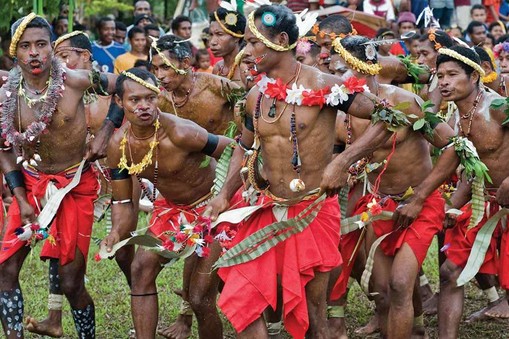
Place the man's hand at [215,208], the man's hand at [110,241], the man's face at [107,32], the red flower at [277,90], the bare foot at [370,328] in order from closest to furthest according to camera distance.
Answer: the red flower at [277,90], the man's hand at [215,208], the man's hand at [110,241], the bare foot at [370,328], the man's face at [107,32]

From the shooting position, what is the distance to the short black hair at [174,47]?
8.05 metres

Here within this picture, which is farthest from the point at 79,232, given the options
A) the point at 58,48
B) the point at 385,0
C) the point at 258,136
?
the point at 385,0

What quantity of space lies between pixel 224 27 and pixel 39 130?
268 cm

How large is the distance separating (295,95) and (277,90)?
11cm

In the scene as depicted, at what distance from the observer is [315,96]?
5977 mm

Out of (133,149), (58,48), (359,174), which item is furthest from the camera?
(58,48)

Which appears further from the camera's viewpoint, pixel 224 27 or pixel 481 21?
pixel 481 21

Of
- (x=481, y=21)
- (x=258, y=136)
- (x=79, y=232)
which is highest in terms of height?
(x=258, y=136)

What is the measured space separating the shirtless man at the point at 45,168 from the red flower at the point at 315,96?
1840mm

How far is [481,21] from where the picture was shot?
14641mm

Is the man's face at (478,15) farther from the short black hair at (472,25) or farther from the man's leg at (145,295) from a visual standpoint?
the man's leg at (145,295)

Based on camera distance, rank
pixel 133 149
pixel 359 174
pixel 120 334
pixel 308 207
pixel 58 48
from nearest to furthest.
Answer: pixel 308 207
pixel 133 149
pixel 359 174
pixel 120 334
pixel 58 48

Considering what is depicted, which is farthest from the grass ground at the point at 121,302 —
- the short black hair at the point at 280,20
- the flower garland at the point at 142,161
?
the short black hair at the point at 280,20

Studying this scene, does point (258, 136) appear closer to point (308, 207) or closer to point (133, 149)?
point (308, 207)
